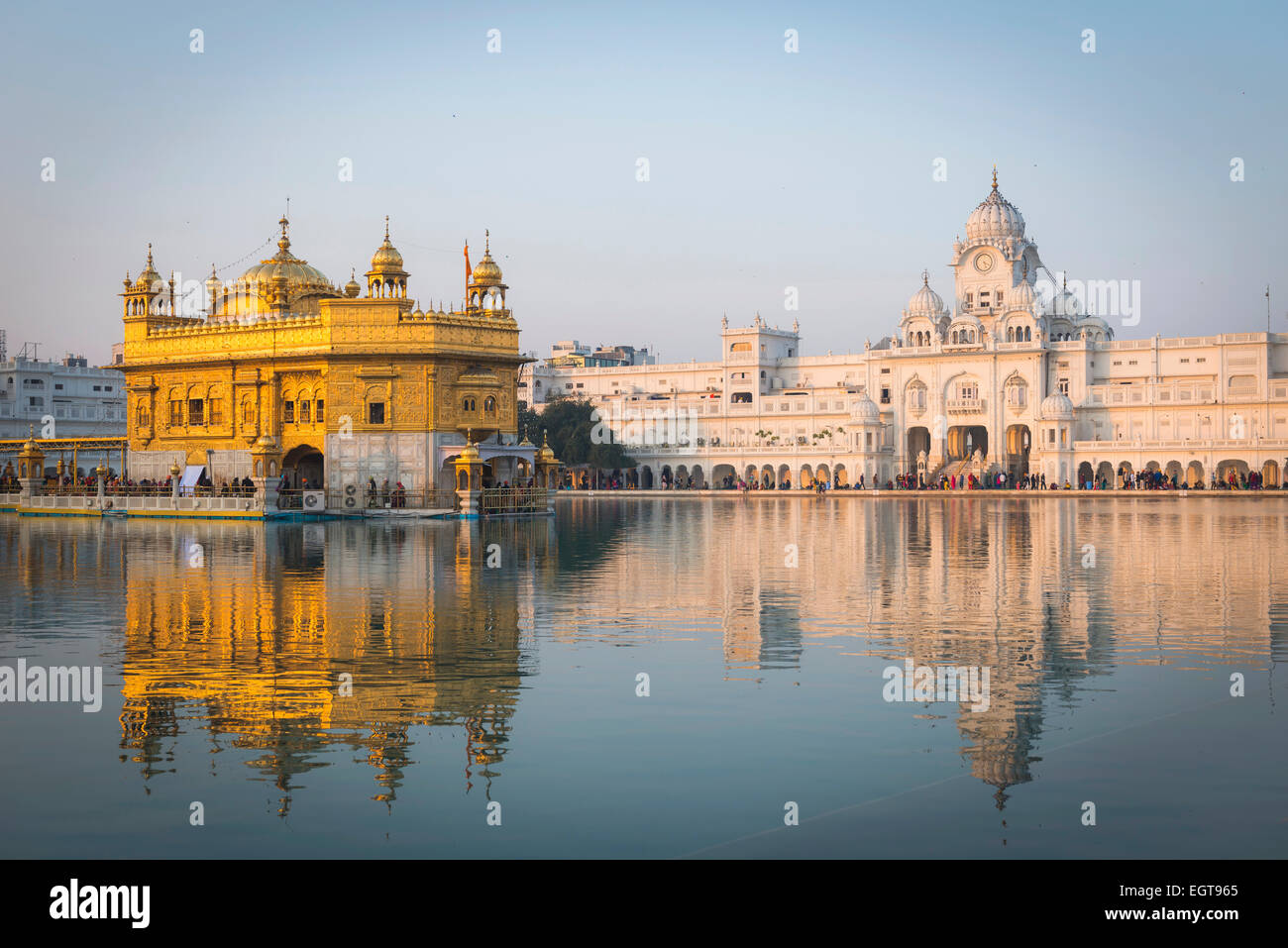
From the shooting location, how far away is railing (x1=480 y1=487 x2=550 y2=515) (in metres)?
45.6

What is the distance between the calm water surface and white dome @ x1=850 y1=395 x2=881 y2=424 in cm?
6800

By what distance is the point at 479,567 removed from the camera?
23828 millimetres

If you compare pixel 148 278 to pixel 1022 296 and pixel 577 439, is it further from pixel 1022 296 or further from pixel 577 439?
pixel 1022 296

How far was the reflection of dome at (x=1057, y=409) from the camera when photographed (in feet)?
271

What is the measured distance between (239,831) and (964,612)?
10.9m

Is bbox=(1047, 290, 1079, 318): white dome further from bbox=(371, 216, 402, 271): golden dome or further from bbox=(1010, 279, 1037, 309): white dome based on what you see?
bbox=(371, 216, 402, 271): golden dome

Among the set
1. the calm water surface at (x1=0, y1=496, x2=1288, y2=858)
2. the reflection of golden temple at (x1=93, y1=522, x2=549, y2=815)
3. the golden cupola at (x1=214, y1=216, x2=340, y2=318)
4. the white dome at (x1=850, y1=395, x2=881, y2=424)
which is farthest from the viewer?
the white dome at (x1=850, y1=395, x2=881, y2=424)

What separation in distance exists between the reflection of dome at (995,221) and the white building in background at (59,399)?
2351 inches

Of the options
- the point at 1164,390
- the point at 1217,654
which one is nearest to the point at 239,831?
the point at 1217,654

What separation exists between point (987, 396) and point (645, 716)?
82942mm

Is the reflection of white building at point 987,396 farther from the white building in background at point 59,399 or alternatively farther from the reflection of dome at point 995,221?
the white building in background at point 59,399

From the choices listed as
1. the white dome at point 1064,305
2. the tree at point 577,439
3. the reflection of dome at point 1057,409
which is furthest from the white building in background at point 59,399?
the white dome at point 1064,305

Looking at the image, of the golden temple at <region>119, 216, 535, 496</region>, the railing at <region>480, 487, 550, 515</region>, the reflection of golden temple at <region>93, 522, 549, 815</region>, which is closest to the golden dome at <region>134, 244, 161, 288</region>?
the golden temple at <region>119, 216, 535, 496</region>
